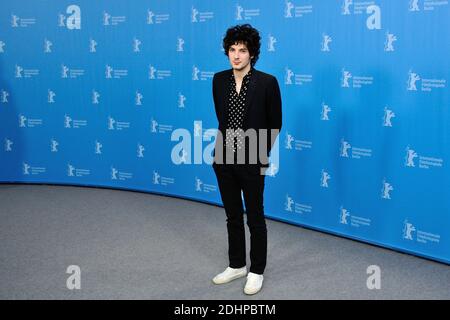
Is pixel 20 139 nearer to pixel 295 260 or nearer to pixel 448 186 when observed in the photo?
pixel 295 260

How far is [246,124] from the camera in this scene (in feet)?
10.8

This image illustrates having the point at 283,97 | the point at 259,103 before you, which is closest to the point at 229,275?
the point at 259,103

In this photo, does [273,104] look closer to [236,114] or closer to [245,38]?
[236,114]

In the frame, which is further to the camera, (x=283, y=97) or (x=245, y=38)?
(x=283, y=97)

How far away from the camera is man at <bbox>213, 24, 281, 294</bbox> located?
327cm

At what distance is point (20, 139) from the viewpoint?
20.5ft

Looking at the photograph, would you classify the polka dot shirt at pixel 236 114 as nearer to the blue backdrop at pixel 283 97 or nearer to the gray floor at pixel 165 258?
the gray floor at pixel 165 258

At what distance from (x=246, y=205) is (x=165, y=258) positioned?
3.12 ft

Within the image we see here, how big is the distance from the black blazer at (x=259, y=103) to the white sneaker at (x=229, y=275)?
0.75m

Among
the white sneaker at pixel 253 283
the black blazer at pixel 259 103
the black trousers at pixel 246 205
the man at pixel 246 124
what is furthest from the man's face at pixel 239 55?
the white sneaker at pixel 253 283

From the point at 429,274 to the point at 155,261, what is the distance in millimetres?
1864

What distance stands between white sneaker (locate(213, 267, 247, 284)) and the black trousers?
112 millimetres

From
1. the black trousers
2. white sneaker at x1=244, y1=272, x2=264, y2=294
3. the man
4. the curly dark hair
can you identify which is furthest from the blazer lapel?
white sneaker at x1=244, y1=272, x2=264, y2=294

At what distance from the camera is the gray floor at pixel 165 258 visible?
353cm
